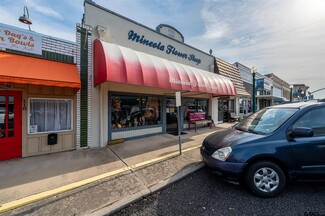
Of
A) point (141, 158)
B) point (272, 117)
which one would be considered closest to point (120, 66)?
point (141, 158)

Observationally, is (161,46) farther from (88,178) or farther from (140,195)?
(140,195)

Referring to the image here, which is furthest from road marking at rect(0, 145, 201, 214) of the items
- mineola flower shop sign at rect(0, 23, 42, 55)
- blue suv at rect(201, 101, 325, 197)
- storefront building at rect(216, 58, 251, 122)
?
storefront building at rect(216, 58, 251, 122)

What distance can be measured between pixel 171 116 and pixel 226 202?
23.1ft

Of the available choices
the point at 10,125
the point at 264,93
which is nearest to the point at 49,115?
the point at 10,125

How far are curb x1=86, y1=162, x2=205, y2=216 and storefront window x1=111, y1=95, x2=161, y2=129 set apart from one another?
431cm

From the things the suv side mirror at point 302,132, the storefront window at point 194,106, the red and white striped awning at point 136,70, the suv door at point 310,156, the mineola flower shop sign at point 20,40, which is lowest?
the suv door at point 310,156

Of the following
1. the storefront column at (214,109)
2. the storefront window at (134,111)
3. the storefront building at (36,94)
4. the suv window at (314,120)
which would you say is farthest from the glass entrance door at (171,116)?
the suv window at (314,120)

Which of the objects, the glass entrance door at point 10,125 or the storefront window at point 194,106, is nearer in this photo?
the glass entrance door at point 10,125

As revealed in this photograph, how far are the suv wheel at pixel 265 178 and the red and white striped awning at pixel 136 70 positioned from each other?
462cm

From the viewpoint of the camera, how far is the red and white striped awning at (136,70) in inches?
228

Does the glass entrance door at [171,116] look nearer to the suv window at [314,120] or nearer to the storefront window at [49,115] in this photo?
the storefront window at [49,115]

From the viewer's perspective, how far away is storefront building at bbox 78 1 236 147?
6.25 meters

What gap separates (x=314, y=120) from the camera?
3.42 meters

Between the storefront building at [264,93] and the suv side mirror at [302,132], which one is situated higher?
the storefront building at [264,93]
